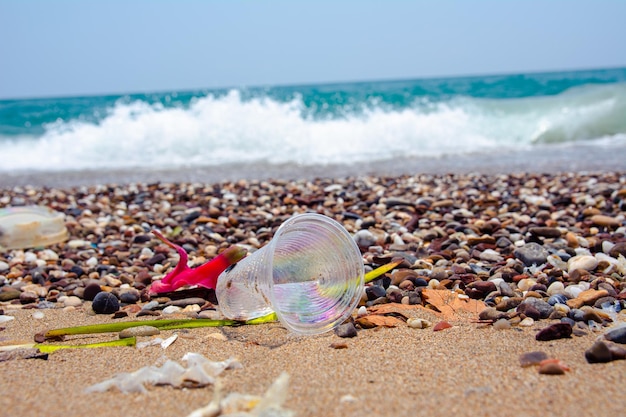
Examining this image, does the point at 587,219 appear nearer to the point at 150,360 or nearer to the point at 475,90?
the point at 150,360

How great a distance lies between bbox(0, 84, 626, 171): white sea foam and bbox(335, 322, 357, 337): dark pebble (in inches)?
311

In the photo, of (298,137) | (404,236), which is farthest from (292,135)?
(404,236)

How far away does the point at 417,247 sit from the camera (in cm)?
381


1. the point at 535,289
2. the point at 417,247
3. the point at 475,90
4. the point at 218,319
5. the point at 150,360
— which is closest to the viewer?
the point at 150,360

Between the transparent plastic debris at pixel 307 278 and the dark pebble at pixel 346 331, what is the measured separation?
0.04m

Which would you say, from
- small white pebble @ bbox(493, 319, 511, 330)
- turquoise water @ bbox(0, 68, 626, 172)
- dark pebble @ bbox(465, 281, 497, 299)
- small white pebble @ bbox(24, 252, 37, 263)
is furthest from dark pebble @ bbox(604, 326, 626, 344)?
Answer: turquoise water @ bbox(0, 68, 626, 172)

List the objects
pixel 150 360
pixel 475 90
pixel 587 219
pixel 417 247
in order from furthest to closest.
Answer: pixel 475 90 → pixel 587 219 → pixel 417 247 → pixel 150 360

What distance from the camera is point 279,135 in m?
12.5

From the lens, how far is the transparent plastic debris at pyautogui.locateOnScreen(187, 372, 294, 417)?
1.59 metres

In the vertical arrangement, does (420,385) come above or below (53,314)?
above

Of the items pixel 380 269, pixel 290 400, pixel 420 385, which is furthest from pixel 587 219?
pixel 290 400

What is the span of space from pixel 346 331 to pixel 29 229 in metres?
2.95

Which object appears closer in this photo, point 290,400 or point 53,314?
point 290,400

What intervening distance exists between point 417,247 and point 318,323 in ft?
5.25
